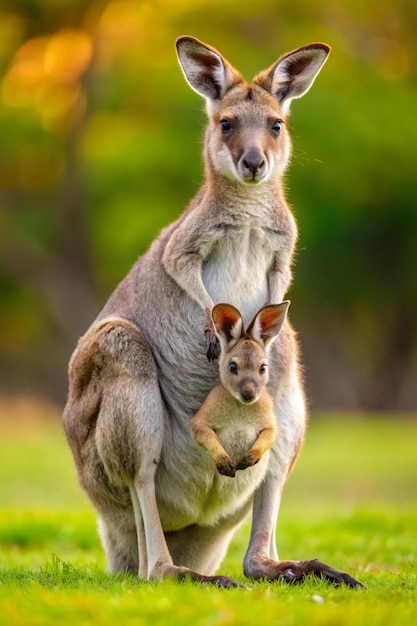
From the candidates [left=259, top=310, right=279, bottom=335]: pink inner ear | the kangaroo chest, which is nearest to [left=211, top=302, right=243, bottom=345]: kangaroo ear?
[left=259, top=310, right=279, bottom=335]: pink inner ear

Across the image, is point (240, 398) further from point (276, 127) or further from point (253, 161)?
point (276, 127)

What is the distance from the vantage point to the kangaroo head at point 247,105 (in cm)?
627

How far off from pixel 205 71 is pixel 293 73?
50cm

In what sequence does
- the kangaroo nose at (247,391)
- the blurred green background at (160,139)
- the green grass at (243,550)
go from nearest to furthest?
the green grass at (243,550) → the kangaroo nose at (247,391) → the blurred green background at (160,139)

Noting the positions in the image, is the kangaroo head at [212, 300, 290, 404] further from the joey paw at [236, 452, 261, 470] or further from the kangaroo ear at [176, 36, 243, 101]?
the kangaroo ear at [176, 36, 243, 101]

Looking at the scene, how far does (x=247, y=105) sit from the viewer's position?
6.48 m

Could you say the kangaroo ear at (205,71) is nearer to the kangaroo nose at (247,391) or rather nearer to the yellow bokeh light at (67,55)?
the kangaroo nose at (247,391)

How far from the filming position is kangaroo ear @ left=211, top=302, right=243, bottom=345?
607 cm

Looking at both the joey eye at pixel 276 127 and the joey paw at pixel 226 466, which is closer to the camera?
the joey paw at pixel 226 466

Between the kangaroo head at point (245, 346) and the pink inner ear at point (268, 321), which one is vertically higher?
the pink inner ear at point (268, 321)

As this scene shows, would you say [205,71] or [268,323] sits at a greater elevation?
[205,71]

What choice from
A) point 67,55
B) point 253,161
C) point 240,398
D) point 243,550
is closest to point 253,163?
point 253,161

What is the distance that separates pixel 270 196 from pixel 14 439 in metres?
14.5

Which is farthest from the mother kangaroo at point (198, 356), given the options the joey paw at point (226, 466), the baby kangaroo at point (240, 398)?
the joey paw at point (226, 466)
